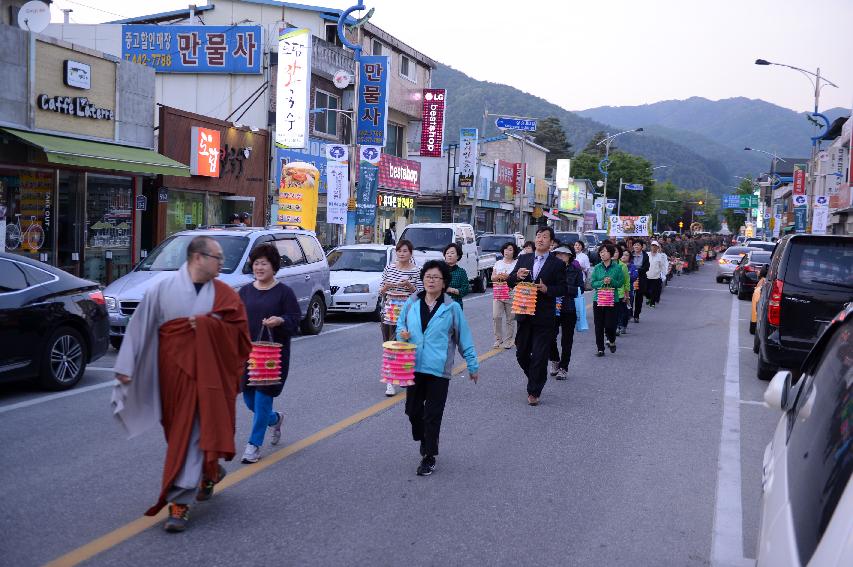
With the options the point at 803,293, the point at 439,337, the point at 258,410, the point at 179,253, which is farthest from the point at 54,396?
the point at 803,293

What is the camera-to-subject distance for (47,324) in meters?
9.06

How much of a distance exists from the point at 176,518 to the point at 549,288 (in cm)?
508

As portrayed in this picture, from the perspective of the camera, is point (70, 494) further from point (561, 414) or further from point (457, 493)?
point (561, 414)

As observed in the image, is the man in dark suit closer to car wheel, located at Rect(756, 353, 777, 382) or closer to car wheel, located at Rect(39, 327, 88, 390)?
car wheel, located at Rect(756, 353, 777, 382)

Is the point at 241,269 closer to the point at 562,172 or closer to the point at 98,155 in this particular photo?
the point at 98,155

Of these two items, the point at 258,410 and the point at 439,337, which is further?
the point at 439,337

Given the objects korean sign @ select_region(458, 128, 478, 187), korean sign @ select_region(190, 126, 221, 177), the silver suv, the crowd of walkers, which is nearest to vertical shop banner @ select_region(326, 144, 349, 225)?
korean sign @ select_region(190, 126, 221, 177)

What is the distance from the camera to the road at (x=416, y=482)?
4.92m

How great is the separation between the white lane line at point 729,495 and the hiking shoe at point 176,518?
9.92 ft

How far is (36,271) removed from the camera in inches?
363

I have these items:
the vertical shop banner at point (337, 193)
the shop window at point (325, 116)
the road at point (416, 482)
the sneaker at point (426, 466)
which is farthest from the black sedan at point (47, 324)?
the shop window at point (325, 116)

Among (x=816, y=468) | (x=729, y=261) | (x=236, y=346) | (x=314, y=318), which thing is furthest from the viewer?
(x=729, y=261)

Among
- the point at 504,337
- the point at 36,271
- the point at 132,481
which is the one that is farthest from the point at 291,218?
the point at 132,481

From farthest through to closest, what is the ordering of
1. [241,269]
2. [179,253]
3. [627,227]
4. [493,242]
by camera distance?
1. [627,227]
2. [493,242]
3. [179,253]
4. [241,269]
